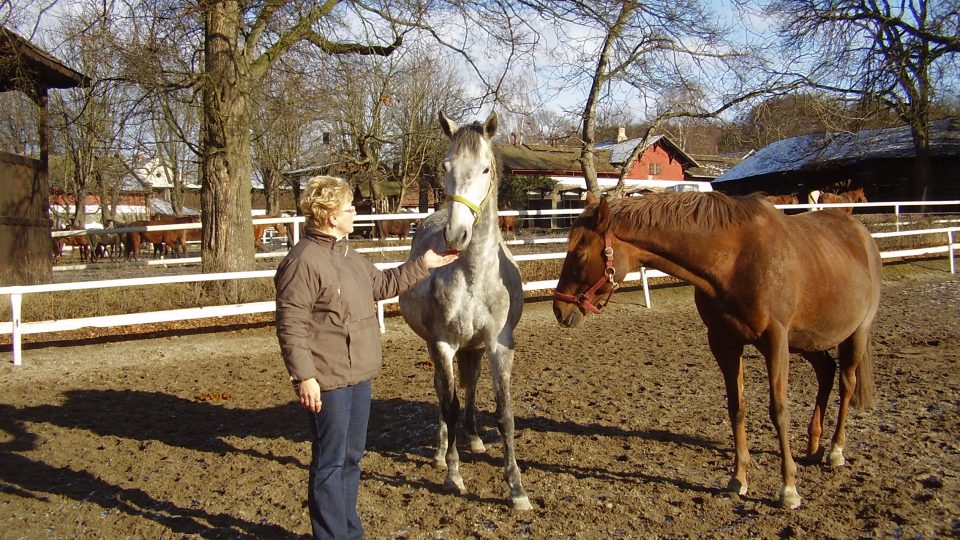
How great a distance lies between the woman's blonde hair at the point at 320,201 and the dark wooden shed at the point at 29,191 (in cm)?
871

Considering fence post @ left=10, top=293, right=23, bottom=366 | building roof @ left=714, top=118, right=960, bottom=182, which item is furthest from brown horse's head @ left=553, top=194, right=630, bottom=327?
building roof @ left=714, top=118, right=960, bottom=182

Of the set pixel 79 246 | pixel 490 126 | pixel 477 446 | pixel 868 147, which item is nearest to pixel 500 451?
pixel 477 446

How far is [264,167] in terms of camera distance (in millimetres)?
31984

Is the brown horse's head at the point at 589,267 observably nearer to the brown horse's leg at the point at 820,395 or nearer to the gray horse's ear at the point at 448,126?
the gray horse's ear at the point at 448,126

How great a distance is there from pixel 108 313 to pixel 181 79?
3.57m

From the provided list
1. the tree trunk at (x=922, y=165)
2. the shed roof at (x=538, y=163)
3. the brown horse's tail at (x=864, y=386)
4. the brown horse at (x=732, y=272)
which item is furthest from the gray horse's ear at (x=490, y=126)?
the shed roof at (x=538, y=163)

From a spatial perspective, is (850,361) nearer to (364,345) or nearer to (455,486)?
(455,486)

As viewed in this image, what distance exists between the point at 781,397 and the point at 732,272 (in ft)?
2.36

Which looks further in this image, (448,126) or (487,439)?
(487,439)

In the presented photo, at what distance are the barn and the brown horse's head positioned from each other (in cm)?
2464

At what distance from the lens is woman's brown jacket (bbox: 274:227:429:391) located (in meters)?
2.57

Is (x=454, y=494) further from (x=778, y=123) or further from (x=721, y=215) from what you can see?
(x=778, y=123)

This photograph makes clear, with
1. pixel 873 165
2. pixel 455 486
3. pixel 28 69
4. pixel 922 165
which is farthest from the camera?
pixel 873 165

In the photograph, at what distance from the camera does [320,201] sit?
271 cm
